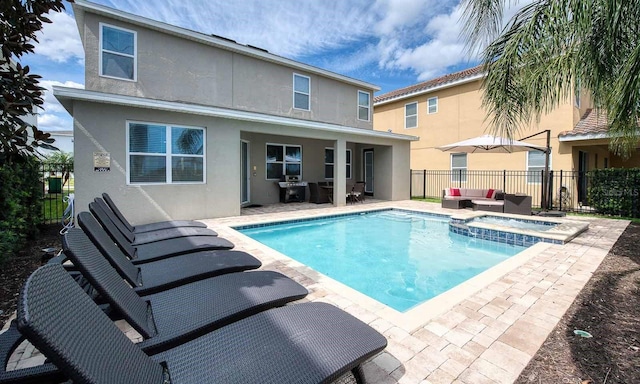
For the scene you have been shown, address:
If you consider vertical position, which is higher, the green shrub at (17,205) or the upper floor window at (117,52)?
the upper floor window at (117,52)

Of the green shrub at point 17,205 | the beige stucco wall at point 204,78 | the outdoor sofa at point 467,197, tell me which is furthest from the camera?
the outdoor sofa at point 467,197

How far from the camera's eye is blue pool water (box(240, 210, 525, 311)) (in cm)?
545

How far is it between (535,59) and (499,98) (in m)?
0.93

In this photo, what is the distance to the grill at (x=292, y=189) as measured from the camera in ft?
47.9

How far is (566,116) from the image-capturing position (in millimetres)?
13914

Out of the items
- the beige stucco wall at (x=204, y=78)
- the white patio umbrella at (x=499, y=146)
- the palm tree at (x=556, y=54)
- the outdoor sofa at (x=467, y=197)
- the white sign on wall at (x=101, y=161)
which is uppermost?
the beige stucco wall at (x=204, y=78)

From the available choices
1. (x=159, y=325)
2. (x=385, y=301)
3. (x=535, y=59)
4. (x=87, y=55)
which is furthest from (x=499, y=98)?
(x=87, y=55)

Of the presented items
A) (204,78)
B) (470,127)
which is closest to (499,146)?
(470,127)

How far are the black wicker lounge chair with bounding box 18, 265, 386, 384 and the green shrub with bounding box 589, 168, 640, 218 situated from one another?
46.7 feet

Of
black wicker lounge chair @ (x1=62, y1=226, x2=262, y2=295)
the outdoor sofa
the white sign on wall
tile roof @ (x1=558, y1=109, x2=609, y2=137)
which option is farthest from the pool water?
the white sign on wall

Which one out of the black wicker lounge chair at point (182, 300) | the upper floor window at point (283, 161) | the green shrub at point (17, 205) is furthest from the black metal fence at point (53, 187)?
the upper floor window at point (283, 161)

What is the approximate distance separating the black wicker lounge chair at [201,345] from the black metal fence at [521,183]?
1357 centimetres

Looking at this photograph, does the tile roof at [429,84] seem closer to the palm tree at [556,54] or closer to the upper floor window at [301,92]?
the upper floor window at [301,92]

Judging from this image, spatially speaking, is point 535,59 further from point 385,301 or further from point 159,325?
point 159,325
